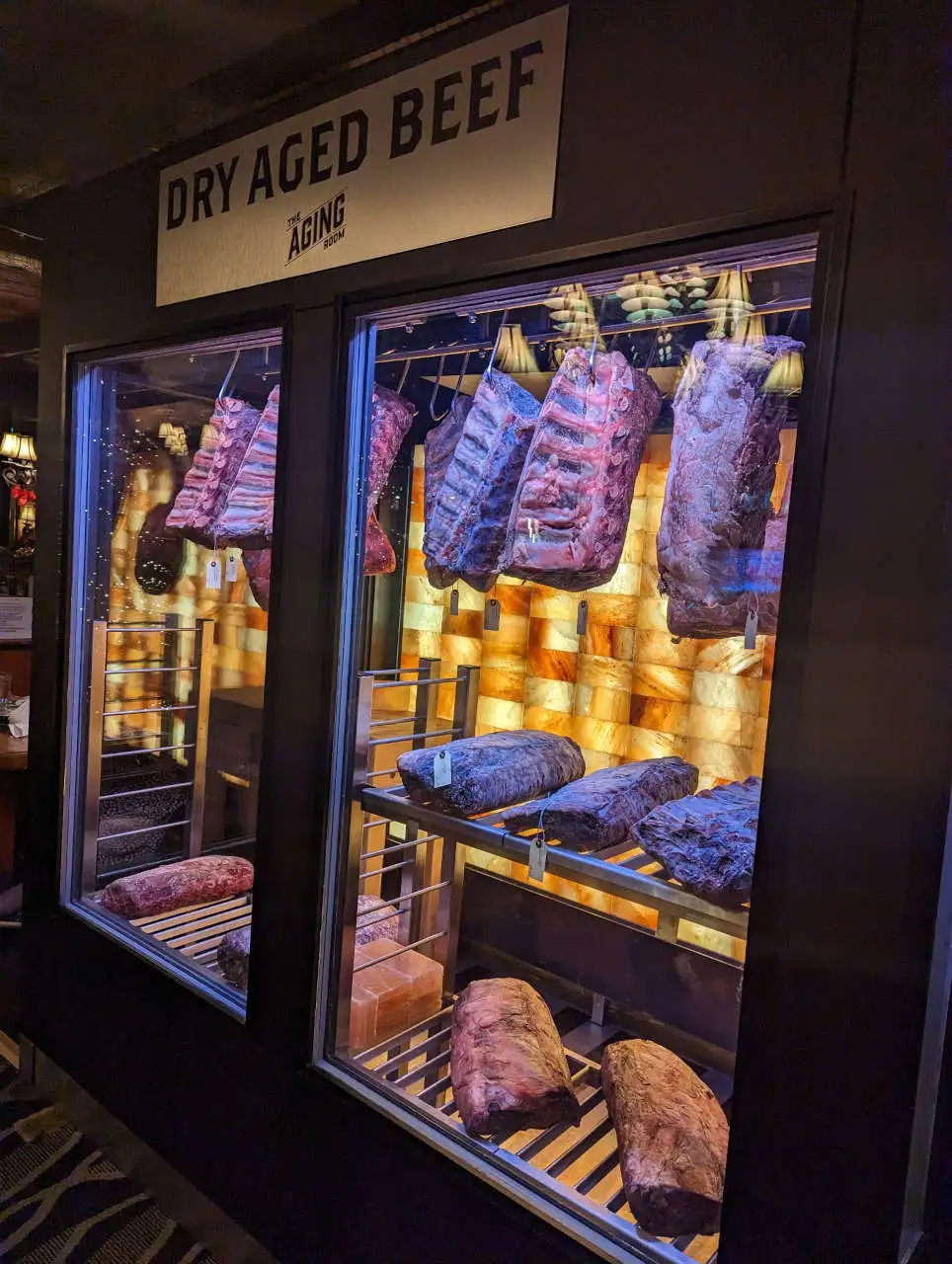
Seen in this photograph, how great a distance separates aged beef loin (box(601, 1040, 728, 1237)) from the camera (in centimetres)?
140

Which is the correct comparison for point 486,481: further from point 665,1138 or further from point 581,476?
point 665,1138

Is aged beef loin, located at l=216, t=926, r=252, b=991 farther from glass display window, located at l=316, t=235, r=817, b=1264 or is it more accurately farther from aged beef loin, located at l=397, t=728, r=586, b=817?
aged beef loin, located at l=397, t=728, r=586, b=817

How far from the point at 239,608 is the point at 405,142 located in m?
1.60

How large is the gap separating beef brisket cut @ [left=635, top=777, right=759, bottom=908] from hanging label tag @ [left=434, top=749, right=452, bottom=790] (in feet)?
1.35

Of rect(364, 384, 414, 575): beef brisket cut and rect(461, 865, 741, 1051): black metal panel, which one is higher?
rect(364, 384, 414, 575): beef brisket cut

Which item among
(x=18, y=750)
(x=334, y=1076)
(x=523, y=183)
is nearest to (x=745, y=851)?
(x=334, y=1076)

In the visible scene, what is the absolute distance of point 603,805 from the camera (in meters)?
1.59

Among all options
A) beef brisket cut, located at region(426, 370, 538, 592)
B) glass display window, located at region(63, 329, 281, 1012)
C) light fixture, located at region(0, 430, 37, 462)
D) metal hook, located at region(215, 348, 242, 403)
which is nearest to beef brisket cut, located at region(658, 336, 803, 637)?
beef brisket cut, located at region(426, 370, 538, 592)

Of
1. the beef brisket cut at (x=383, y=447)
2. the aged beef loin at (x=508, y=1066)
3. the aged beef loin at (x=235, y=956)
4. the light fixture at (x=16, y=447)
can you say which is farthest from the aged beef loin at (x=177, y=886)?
the light fixture at (x=16, y=447)

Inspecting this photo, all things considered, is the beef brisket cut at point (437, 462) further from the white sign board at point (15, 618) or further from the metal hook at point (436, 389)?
the white sign board at point (15, 618)

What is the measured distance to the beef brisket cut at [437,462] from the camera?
1.87 metres

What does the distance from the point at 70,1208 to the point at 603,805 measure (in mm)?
1729

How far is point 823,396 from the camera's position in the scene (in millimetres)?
1164

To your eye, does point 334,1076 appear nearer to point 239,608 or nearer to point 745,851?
point 745,851
